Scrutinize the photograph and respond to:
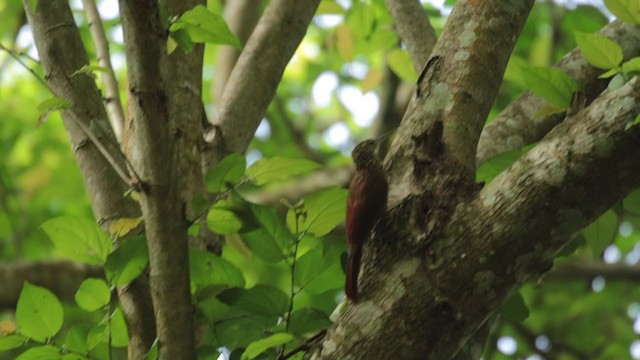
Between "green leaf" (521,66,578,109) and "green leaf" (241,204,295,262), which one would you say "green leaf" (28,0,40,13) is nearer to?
"green leaf" (241,204,295,262)

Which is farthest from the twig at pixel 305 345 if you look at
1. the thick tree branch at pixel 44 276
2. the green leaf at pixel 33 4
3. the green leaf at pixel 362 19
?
the thick tree branch at pixel 44 276

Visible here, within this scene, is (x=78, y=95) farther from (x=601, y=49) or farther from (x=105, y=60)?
(x=601, y=49)

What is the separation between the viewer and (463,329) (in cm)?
151

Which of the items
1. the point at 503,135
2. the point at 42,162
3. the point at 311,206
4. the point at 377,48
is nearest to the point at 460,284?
the point at 311,206

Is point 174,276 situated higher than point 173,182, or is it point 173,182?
point 173,182

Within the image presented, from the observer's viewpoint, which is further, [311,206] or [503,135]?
[503,135]

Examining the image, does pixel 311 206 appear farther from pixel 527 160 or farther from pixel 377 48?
pixel 377 48

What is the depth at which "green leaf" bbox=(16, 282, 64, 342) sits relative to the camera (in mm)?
1713

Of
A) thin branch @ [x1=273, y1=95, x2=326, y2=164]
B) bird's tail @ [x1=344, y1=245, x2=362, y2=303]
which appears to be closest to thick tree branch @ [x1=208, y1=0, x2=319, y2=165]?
bird's tail @ [x1=344, y1=245, x2=362, y2=303]

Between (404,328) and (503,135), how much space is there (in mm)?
830

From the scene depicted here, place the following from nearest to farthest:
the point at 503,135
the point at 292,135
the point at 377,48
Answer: the point at 503,135, the point at 377,48, the point at 292,135

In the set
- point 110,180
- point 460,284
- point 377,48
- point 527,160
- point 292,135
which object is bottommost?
point 460,284

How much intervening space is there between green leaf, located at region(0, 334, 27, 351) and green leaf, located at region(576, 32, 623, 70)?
44.3 inches

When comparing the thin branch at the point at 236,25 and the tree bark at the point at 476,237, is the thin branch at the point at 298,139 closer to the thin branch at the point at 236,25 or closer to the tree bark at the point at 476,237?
the thin branch at the point at 236,25
